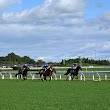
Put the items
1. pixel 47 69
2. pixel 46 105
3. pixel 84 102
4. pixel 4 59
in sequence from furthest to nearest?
pixel 4 59 < pixel 47 69 < pixel 84 102 < pixel 46 105

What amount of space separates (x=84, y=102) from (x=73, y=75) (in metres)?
28.2

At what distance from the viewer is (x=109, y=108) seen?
1370cm

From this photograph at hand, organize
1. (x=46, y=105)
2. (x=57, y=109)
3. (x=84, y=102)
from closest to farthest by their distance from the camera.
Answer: (x=57, y=109) → (x=46, y=105) → (x=84, y=102)

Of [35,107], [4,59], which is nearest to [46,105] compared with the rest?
[35,107]

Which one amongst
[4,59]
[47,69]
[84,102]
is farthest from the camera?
[4,59]

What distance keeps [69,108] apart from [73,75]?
98.7 ft

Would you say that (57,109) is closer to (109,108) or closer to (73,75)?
(109,108)

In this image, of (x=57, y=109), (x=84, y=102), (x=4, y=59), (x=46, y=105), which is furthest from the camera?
(x=4, y=59)

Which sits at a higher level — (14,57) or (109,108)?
(14,57)

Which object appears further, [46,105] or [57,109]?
[46,105]

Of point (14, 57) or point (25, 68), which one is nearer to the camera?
point (25, 68)

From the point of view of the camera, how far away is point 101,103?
15.3 metres

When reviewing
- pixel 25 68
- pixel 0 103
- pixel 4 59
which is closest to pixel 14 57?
pixel 4 59

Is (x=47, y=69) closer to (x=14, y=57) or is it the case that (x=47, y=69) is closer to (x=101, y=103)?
(x=101, y=103)
